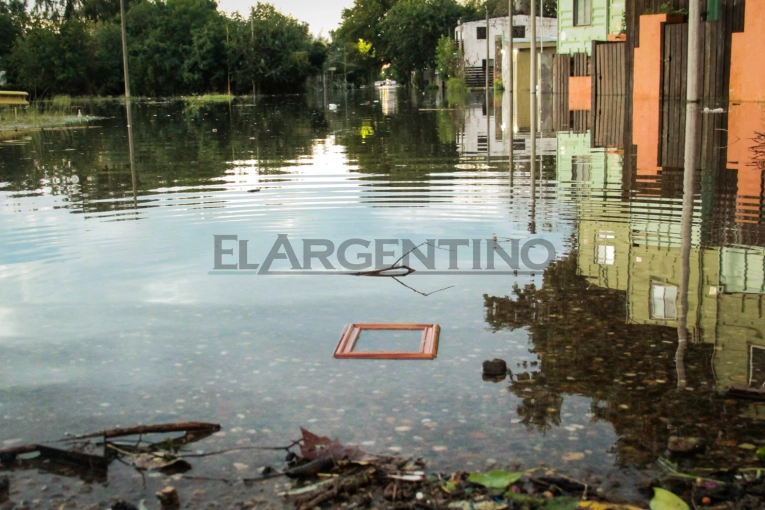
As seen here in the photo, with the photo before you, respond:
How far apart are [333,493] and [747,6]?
2199 cm

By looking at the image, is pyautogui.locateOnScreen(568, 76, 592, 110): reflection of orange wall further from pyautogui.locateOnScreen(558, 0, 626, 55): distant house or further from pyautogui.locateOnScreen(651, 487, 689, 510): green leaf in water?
pyautogui.locateOnScreen(651, 487, 689, 510): green leaf in water

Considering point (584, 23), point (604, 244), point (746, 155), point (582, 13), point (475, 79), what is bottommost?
A: point (604, 244)

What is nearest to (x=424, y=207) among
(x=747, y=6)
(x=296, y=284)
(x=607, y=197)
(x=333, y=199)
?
(x=333, y=199)

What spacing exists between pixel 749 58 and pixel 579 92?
11.9 m

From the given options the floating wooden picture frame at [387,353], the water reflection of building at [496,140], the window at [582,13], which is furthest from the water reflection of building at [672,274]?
the window at [582,13]

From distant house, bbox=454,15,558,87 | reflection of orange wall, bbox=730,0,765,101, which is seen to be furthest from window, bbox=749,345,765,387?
distant house, bbox=454,15,558,87

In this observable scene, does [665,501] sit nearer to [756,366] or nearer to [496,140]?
[756,366]

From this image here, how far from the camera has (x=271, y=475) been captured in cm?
377

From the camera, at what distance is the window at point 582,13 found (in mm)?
38688

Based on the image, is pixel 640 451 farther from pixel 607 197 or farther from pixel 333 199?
pixel 333 199

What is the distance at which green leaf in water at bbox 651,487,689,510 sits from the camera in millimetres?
3379

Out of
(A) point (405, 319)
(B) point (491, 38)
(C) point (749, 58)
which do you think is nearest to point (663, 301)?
(A) point (405, 319)

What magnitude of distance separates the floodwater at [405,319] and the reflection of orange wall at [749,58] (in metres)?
11.6

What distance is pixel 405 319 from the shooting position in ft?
19.9
